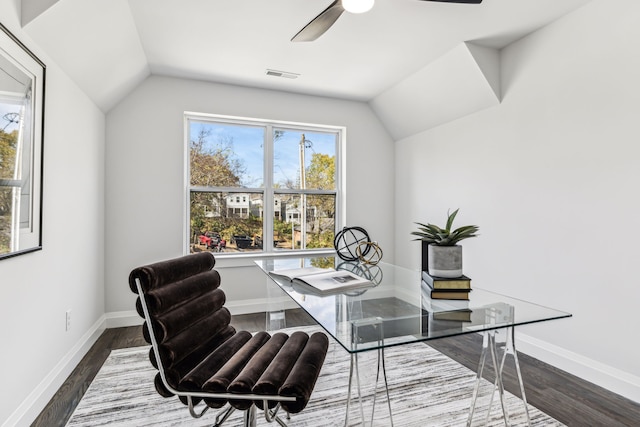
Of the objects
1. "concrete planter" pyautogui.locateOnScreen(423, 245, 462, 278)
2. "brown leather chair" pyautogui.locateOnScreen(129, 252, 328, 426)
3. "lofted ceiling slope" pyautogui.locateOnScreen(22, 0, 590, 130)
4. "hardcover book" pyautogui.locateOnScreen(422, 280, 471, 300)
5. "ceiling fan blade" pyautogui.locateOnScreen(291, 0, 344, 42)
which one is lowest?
"brown leather chair" pyautogui.locateOnScreen(129, 252, 328, 426)

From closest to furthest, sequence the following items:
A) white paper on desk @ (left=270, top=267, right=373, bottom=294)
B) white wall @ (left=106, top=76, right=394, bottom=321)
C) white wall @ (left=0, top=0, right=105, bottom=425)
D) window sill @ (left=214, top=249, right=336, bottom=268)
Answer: white wall @ (left=0, top=0, right=105, bottom=425), white paper on desk @ (left=270, top=267, right=373, bottom=294), white wall @ (left=106, top=76, right=394, bottom=321), window sill @ (left=214, top=249, right=336, bottom=268)

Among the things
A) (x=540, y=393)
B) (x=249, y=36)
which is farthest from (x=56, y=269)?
(x=540, y=393)

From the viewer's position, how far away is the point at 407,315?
55.1 inches

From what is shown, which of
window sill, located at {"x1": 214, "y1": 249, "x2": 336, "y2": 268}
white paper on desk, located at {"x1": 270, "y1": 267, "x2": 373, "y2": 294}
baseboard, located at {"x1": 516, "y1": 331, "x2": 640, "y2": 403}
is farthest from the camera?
window sill, located at {"x1": 214, "y1": 249, "x2": 336, "y2": 268}

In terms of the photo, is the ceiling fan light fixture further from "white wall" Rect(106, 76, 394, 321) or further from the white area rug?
"white wall" Rect(106, 76, 394, 321)

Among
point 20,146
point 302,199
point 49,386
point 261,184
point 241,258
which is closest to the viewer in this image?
point 20,146

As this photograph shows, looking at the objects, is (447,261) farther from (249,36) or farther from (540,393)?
(249,36)

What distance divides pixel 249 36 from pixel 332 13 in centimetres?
105

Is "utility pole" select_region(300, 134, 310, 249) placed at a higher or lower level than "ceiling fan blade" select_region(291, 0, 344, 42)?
lower

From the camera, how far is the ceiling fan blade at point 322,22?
1.80 m

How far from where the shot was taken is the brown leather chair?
126cm

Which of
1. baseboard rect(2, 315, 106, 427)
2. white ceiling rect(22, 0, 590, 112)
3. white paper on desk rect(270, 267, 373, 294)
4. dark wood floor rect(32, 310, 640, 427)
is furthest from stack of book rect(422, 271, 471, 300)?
baseboard rect(2, 315, 106, 427)

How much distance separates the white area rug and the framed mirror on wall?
0.96m

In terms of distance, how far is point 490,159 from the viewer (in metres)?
3.03
